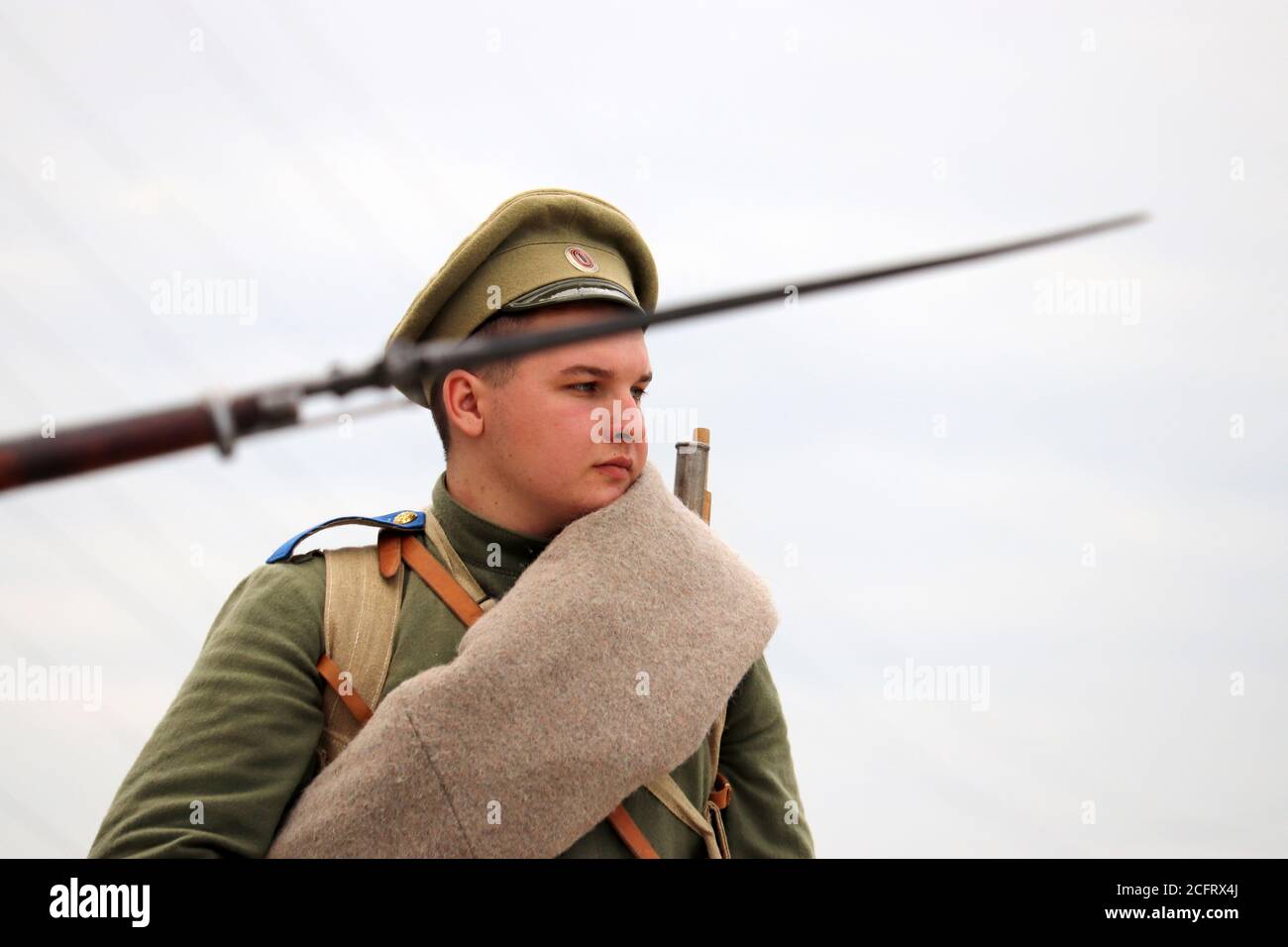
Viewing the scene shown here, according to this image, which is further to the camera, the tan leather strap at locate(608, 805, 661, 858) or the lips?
the lips

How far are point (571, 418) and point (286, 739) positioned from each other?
1.30 meters

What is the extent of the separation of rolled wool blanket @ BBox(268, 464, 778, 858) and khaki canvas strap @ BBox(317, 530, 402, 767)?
192 mm

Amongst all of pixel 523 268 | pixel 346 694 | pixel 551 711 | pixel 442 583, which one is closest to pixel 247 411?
pixel 551 711

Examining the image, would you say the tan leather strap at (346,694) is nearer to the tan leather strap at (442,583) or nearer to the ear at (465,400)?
the tan leather strap at (442,583)

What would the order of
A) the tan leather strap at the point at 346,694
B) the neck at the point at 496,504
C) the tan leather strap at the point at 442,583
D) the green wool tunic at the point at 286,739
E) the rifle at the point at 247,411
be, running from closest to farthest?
1. the rifle at the point at 247,411
2. the green wool tunic at the point at 286,739
3. the tan leather strap at the point at 346,694
4. the tan leather strap at the point at 442,583
5. the neck at the point at 496,504

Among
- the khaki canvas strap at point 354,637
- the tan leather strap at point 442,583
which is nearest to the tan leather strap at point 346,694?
the khaki canvas strap at point 354,637

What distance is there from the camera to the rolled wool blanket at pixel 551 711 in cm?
424

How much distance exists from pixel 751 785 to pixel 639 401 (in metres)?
1.42

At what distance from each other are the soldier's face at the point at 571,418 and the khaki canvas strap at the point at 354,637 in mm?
534

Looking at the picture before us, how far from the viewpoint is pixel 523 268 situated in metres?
4.95

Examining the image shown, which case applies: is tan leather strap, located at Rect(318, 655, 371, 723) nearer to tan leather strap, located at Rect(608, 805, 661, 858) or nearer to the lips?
tan leather strap, located at Rect(608, 805, 661, 858)

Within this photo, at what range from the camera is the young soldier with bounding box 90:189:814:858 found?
14.1 feet

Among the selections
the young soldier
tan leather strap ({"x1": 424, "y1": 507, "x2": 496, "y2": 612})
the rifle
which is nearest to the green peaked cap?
the young soldier
